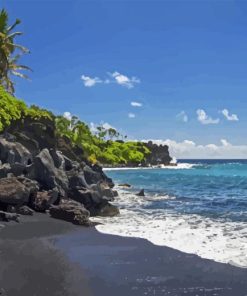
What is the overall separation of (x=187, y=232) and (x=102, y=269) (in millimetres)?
8147

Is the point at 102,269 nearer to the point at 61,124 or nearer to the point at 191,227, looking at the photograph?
the point at 191,227

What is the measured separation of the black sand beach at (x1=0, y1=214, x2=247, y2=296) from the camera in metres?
10.7

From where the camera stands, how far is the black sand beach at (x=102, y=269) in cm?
1067

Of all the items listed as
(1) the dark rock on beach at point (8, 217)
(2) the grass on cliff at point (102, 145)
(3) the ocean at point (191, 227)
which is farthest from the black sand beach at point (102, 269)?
(2) the grass on cliff at point (102, 145)

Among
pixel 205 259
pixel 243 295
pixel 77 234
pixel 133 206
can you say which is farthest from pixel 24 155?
pixel 243 295

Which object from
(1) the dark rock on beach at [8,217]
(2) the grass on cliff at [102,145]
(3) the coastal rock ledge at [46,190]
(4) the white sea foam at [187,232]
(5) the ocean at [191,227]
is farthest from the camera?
(2) the grass on cliff at [102,145]

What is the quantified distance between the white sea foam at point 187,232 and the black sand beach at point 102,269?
1.06 metres

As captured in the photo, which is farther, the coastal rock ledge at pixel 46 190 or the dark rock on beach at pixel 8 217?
the coastal rock ledge at pixel 46 190

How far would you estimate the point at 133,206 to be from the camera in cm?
3194

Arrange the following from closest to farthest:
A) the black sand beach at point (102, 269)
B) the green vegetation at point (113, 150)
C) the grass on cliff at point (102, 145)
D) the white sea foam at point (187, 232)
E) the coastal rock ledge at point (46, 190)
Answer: the black sand beach at point (102, 269)
the white sea foam at point (187, 232)
the coastal rock ledge at point (46, 190)
the grass on cliff at point (102, 145)
the green vegetation at point (113, 150)

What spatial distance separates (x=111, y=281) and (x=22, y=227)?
855 cm

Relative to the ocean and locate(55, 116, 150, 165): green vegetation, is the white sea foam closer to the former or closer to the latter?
the ocean

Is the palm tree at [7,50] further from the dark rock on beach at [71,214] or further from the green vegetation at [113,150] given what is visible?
the green vegetation at [113,150]

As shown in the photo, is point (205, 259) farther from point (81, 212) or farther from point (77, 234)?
point (81, 212)
